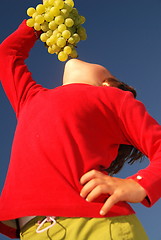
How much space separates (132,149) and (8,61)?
1.27 meters

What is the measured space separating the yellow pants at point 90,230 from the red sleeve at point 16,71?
1.01 metres

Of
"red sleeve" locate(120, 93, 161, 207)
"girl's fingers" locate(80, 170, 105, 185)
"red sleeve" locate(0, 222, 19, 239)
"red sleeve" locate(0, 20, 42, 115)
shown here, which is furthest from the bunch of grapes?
"red sleeve" locate(0, 222, 19, 239)

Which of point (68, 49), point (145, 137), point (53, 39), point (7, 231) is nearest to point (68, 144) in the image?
point (145, 137)

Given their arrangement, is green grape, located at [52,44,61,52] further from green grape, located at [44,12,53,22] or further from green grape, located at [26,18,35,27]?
green grape, located at [26,18,35,27]

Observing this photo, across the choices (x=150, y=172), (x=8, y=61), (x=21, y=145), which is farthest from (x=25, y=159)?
(x=8, y=61)

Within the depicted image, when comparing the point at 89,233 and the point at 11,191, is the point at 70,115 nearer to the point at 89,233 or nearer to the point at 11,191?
the point at 11,191

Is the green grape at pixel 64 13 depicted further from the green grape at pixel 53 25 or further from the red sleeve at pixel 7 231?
the red sleeve at pixel 7 231

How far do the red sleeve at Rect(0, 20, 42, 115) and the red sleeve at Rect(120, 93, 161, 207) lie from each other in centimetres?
75

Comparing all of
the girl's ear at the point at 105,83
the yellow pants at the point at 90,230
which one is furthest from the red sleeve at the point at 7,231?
the girl's ear at the point at 105,83

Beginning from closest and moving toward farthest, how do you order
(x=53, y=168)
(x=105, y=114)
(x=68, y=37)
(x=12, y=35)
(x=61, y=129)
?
(x=53, y=168)
(x=61, y=129)
(x=105, y=114)
(x=68, y=37)
(x=12, y=35)

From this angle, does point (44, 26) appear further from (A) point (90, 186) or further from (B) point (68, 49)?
(A) point (90, 186)

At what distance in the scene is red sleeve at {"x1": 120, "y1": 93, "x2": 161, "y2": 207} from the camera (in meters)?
1.73

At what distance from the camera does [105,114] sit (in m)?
2.14

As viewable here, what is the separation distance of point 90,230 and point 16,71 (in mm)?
1379
